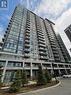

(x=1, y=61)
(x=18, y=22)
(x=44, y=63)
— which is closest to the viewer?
(x=1, y=61)

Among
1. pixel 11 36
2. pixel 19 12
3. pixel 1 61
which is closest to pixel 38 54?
pixel 11 36

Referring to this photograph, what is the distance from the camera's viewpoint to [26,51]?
74500mm

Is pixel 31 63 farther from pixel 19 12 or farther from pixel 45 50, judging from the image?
pixel 19 12

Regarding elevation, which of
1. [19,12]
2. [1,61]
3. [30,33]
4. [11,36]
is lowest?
[1,61]

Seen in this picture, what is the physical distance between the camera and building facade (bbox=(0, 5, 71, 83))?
59.0 meters

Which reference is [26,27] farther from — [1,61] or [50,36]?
[1,61]

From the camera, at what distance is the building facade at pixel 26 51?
59.0 metres

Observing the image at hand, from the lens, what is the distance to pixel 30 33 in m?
88.5

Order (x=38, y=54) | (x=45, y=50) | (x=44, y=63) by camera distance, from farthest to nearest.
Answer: (x=45, y=50), (x=38, y=54), (x=44, y=63)

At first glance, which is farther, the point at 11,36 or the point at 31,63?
the point at 11,36

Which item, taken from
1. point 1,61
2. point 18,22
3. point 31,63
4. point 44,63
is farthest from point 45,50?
point 1,61

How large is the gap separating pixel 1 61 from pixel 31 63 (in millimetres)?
16348

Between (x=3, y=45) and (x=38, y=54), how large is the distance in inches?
896

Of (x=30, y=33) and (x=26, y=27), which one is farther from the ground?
(x=26, y=27)
